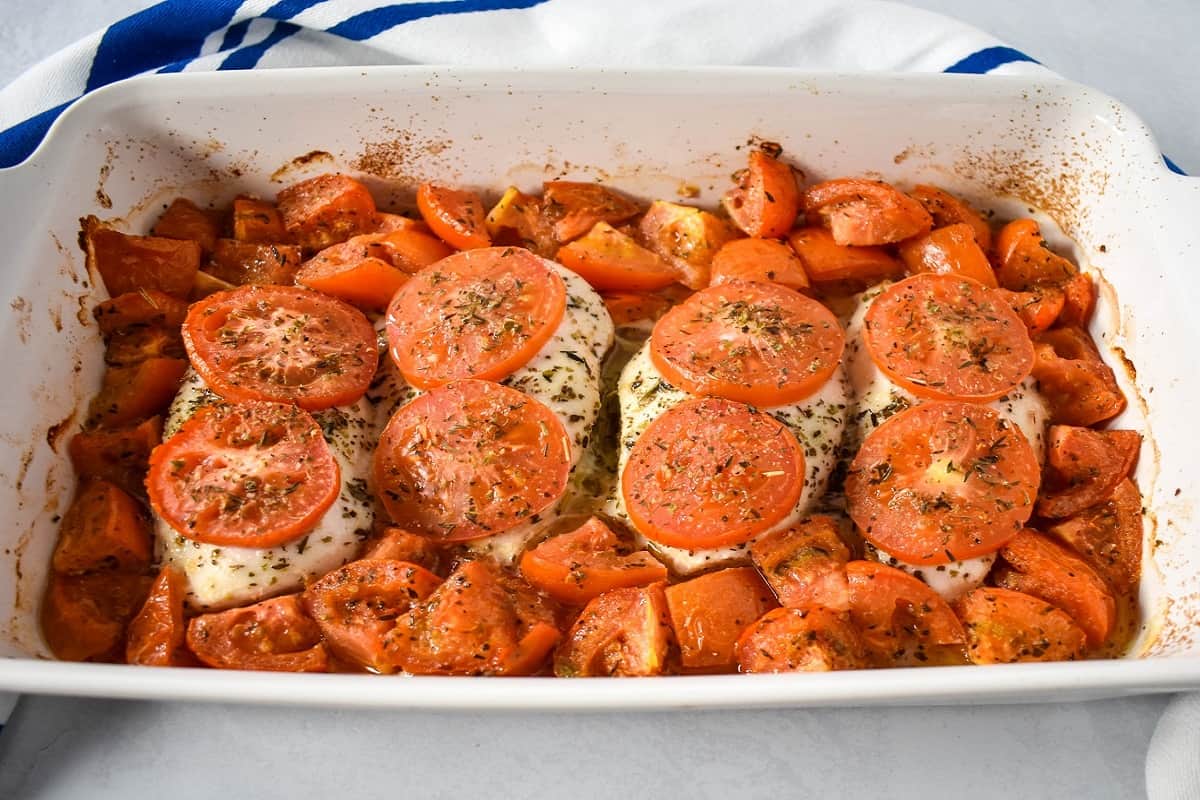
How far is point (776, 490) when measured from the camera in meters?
2.88

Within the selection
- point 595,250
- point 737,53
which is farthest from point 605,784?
point 737,53

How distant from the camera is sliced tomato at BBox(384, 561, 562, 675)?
8.80 ft

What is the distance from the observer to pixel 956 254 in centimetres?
347

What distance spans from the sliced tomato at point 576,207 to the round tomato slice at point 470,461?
78cm

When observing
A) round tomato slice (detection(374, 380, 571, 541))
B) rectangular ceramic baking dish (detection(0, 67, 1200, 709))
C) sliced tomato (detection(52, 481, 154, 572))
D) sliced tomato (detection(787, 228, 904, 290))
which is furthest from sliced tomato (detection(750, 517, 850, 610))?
sliced tomato (detection(52, 481, 154, 572))

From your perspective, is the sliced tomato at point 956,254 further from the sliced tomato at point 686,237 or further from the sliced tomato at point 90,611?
the sliced tomato at point 90,611

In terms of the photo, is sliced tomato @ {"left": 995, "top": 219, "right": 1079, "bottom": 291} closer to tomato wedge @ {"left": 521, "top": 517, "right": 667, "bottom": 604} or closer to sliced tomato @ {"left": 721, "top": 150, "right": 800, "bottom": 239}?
sliced tomato @ {"left": 721, "top": 150, "right": 800, "bottom": 239}

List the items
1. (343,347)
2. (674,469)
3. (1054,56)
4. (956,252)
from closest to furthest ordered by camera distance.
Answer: (674,469)
(343,347)
(956,252)
(1054,56)

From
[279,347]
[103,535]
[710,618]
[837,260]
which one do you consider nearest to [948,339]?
[837,260]

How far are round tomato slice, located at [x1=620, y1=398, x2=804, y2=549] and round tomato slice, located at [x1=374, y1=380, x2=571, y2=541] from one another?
0.78 ft

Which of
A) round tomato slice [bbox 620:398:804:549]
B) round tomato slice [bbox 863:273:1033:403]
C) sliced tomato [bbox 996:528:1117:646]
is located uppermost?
round tomato slice [bbox 863:273:1033:403]

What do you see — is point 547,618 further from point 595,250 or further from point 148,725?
point 595,250

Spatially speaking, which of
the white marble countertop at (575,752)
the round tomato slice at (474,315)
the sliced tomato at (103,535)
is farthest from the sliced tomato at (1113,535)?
the sliced tomato at (103,535)

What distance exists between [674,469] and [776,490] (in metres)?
0.27
